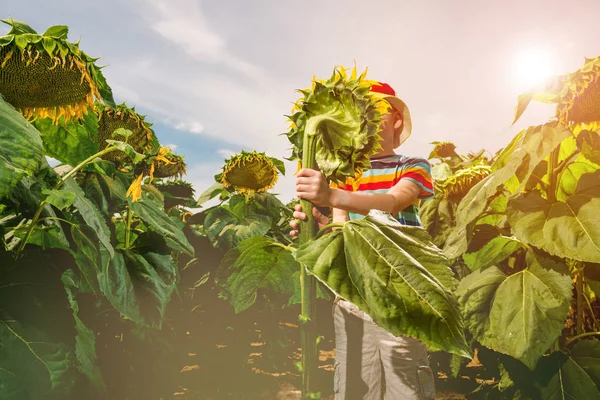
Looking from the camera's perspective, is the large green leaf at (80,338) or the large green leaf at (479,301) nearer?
the large green leaf at (80,338)

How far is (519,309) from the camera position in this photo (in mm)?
1552

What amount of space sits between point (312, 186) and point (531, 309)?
1.07m

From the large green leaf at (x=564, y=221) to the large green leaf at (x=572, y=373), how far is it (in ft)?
1.63

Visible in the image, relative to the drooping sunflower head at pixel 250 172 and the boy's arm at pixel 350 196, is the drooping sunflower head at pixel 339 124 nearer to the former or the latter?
the boy's arm at pixel 350 196

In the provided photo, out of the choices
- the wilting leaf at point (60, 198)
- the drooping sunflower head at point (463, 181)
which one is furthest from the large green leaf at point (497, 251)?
the wilting leaf at point (60, 198)

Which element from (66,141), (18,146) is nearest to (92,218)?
(18,146)

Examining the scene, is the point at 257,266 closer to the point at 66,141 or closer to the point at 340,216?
the point at 340,216

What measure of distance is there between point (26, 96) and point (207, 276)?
2.00 meters

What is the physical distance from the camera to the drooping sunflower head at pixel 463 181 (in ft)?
8.00

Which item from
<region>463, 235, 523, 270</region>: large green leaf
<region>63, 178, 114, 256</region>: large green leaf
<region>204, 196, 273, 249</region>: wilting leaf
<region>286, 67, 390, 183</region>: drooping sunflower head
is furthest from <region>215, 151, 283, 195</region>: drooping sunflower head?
<region>286, 67, 390, 183</region>: drooping sunflower head

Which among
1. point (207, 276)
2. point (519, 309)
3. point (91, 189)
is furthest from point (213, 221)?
point (519, 309)

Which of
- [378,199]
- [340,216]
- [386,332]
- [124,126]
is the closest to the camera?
[378,199]

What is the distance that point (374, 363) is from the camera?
6.50 feet

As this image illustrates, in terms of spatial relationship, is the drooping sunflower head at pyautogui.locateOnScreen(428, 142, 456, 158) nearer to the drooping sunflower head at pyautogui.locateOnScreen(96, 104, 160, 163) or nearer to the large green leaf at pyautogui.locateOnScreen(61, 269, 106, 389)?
the drooping sunflower head at pyautogui.locateOnScreen(96, 104, 160, 163)
